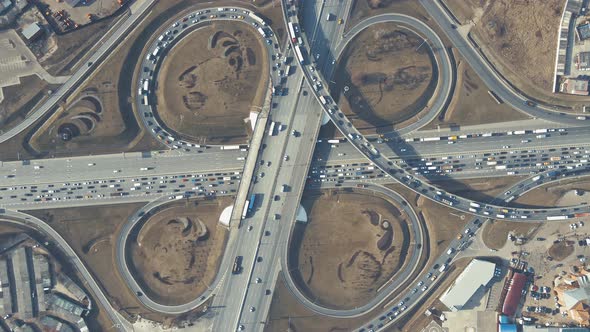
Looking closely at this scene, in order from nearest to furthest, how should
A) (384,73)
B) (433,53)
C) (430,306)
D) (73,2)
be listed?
(73,2)
(430,306)
(384,73)
(433,53)

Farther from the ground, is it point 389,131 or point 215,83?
point 389,131

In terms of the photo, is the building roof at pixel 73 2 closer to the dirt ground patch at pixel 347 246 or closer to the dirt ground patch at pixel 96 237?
the dirt ground patch at pixel 96 237

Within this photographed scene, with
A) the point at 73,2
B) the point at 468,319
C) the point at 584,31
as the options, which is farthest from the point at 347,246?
the point at 73,2

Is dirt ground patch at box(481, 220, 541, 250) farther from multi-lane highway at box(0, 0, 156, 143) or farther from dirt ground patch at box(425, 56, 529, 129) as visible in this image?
multi-lane highway at box(0, 0, 156, 143)

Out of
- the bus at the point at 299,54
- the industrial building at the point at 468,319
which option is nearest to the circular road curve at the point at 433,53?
the bus at the point at 299,54

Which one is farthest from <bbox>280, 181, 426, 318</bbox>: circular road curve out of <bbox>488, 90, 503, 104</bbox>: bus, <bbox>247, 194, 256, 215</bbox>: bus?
<bbox>488, 90, 503, 104</bbox>: bus

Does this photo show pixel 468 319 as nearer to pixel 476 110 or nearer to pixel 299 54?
pixel 476 110

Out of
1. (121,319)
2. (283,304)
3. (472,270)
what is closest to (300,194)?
(283,304)
